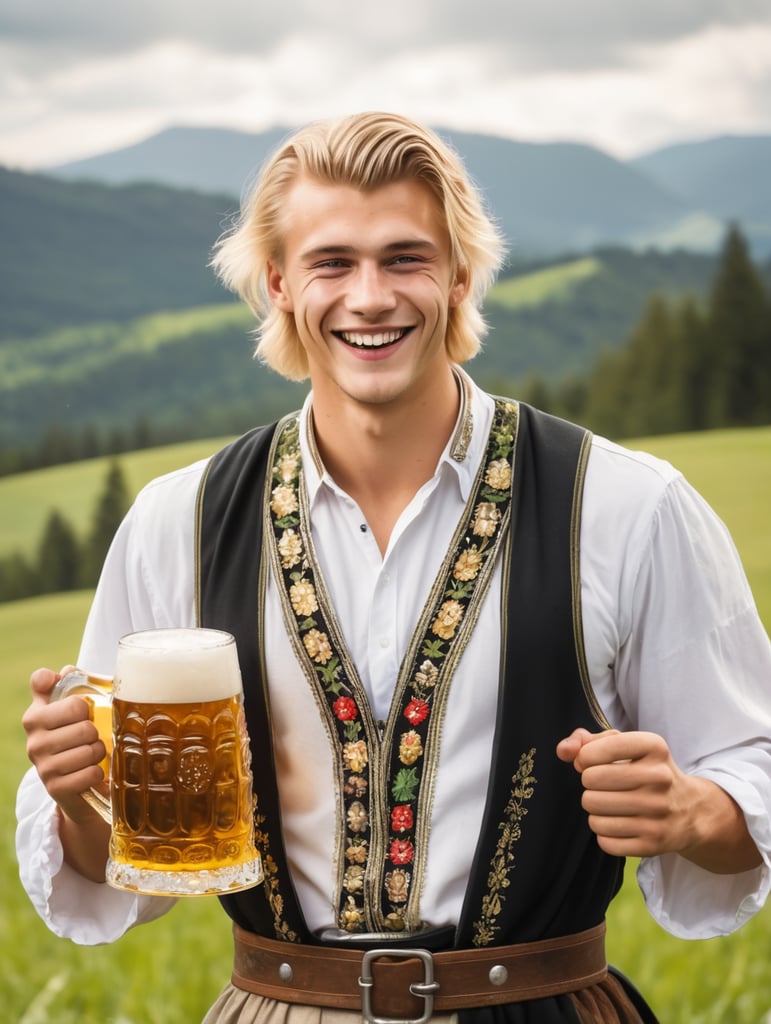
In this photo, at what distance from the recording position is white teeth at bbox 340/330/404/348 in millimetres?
1829

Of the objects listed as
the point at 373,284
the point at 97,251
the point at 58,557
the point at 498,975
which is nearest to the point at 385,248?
the point at 373,284

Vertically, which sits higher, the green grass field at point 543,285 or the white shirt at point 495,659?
the green grass field at point 543,285

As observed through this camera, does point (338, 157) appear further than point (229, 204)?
No

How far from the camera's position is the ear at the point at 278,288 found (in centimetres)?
203

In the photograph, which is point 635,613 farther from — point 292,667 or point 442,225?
point 442,225

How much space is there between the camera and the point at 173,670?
157cm

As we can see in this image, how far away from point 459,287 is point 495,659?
1.83 ft

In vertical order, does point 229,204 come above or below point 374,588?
above

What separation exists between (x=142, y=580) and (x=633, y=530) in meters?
0.69

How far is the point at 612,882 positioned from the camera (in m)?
1.90

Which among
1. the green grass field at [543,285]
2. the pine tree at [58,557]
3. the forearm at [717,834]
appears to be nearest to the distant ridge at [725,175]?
the green grass field at [543,285]

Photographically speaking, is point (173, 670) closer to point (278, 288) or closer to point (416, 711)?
point (416, 711)

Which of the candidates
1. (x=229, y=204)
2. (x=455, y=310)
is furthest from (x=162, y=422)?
(x=455, y=310)

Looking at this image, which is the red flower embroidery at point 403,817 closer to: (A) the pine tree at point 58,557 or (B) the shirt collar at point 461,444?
(B) the shirt collar at point 461,444
